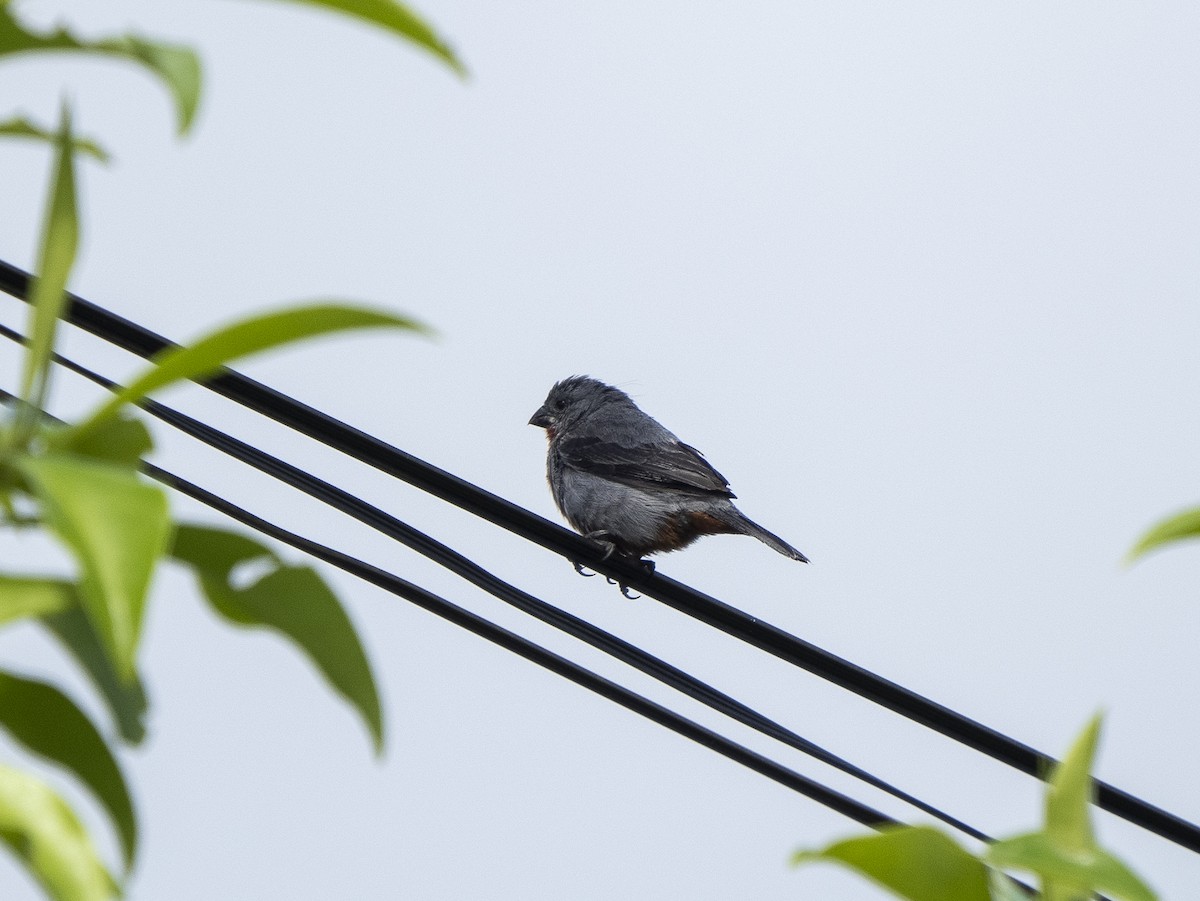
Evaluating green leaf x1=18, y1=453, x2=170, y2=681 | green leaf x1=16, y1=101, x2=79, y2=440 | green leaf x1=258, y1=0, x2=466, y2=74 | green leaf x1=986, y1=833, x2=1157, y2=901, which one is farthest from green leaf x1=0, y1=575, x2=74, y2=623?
green leaf x1=986, y1=833, x2=1157, y2=901

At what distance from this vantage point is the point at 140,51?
1.34 m

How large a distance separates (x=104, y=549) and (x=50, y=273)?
435 millimetres

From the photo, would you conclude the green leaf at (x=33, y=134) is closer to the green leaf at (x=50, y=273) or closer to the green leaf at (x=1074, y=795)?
the green leaf at (x=50, y=273)

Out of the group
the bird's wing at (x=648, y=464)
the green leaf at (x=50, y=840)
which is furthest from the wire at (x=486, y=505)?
the bird's wing at (x=648, y=464)

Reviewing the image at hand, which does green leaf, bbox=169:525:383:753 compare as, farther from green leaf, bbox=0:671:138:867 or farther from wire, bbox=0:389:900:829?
wire, bbox=0:389:900:829

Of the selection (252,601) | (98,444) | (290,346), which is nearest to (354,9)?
(290,346)

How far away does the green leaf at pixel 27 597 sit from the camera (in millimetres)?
1197

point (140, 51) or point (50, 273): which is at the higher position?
point (140, 51)

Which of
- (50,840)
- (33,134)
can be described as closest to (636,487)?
(33,134)

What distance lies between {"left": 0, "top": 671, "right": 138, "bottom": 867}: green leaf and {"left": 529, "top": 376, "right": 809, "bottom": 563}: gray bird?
712 cm

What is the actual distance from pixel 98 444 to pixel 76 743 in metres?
0.30

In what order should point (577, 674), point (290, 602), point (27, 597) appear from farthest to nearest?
point (577, 674)
point (290, 602)
point (27, 597)

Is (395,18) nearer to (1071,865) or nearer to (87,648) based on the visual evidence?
(87,648)

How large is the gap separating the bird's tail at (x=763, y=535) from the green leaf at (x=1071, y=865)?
7012 millimetres
